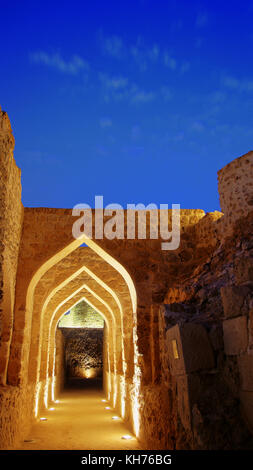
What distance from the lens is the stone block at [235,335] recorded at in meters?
2.90

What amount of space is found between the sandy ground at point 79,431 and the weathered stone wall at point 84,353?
8054 mm

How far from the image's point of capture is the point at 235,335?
3.03 metres

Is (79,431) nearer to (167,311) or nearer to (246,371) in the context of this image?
(167,311)

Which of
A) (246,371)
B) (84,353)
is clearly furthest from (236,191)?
(84,353)

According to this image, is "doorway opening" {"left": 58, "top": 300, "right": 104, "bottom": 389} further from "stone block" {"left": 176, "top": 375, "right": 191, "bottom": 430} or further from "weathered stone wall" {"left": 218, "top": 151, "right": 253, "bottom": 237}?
"stone block" {"left": 176, "top": 375, "right": 191, "bottom": 430}

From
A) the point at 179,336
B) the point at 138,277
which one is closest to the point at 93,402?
the point at 138,277

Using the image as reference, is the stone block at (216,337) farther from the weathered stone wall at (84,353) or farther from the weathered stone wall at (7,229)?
the weathered stone wall at (84,353)

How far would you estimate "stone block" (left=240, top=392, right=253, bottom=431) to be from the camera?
279 centimetres

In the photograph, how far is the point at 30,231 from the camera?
21.9 feet

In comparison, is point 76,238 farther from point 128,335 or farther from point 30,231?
point 128,335

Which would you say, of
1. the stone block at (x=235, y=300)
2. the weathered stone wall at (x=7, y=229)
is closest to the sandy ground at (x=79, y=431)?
the weathered stone wall at (x=7, y=229)

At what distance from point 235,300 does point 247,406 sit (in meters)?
0.85

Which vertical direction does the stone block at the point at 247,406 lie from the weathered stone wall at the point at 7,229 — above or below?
below
